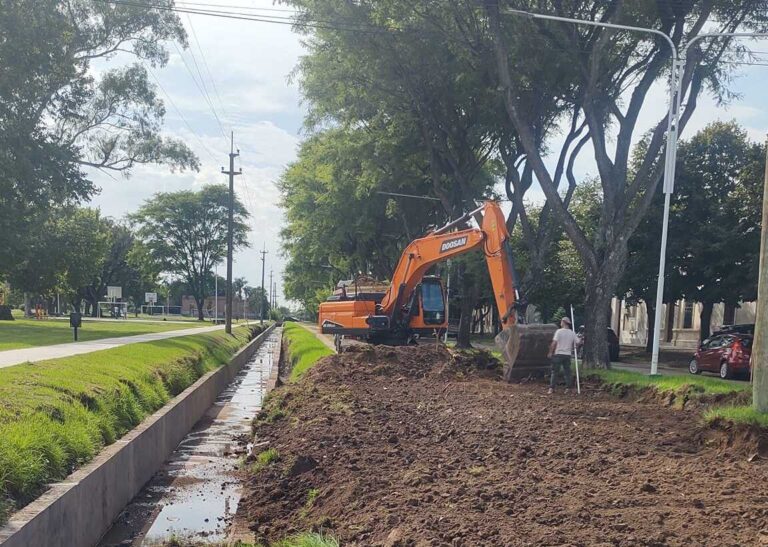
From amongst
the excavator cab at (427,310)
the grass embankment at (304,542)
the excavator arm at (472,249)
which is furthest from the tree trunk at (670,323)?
the grass embankment at (304,542)

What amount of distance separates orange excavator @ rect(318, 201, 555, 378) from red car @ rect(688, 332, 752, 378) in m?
8.53

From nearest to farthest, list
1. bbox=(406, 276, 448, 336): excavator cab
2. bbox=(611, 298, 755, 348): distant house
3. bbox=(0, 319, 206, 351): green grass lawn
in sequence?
bbox=(0, 319, 206, 351): green grass lawn
bbox=(406, 276, 448, 336): excavator cab
bbox=(611, 298, 755, 348): distant house

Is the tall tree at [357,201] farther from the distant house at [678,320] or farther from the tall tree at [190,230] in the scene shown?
the tall tree at [190,230]

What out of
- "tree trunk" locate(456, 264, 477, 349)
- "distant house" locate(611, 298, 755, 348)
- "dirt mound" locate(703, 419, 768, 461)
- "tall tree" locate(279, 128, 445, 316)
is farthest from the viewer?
"distant house" locate(611, 298, 755, 348)

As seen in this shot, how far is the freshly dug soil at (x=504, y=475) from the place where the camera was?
5258 mm

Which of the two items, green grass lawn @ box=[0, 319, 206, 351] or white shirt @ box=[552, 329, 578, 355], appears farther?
green grass lawn @ box=[0, 319, 206, 351]

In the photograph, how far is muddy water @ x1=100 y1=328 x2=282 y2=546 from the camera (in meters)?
8.36

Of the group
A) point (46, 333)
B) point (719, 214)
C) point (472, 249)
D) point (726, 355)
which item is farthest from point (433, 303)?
point (46, 333)

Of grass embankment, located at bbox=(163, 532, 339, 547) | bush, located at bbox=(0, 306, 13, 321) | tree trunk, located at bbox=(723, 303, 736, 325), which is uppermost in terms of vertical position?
tree trunk, located at bbox=(723, 303, 736, 325)

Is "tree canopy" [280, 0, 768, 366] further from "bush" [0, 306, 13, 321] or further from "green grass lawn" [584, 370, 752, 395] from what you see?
"bush" [0, 306, 13, 321]

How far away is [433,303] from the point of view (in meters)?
24.5

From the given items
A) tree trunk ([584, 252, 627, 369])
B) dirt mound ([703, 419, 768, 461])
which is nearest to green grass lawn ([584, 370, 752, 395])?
tree trunk ([584, 252, 627, 369])

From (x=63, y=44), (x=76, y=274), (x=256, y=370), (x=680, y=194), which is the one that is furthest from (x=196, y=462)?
(x=76, y=274)

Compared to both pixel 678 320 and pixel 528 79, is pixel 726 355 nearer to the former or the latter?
pixel 528 79
